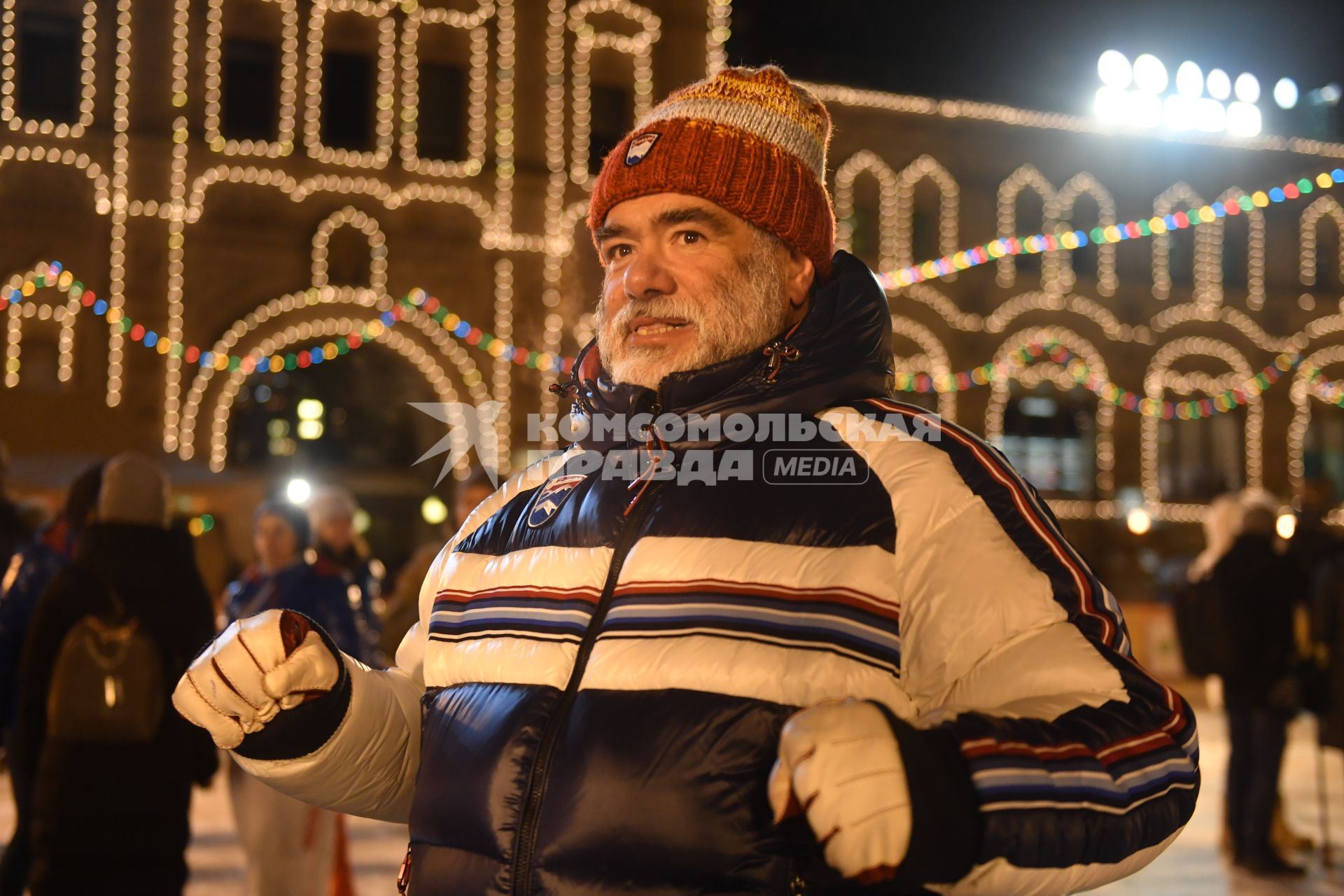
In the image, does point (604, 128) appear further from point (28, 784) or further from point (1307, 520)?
point (28, 784)

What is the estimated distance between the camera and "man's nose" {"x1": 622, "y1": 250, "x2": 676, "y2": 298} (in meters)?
1.96

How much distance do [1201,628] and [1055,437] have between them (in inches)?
690

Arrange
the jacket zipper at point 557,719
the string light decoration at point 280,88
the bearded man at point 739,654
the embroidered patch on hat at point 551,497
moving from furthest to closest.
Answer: the string light decoration at point 280,88 < the embroidered patch on hat at point 551,497 < the jacket zipper at point 557,719 < the bearded man at point 739,654

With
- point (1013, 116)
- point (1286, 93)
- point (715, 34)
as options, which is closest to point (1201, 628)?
point (715, 34)

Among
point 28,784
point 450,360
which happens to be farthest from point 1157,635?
point 28,784

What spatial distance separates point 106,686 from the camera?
13.2 ft

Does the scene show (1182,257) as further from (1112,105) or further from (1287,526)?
(1287,526)

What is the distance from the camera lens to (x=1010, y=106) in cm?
2309

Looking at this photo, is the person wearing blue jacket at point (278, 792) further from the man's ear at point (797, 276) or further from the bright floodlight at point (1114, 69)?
the bright floodlight at point (1114, 69)

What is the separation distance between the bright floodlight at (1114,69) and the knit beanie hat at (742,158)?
2380cm

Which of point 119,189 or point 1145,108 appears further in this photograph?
point 1145,108

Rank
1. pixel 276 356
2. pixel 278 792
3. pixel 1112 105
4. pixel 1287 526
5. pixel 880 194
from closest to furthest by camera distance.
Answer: pixel 278 792 < pixel 1287 526 < pixel 276 356 < pixel 880 194 < pixel 1112 105

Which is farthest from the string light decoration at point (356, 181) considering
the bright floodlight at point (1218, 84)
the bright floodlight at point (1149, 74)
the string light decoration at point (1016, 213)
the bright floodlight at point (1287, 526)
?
the bright floodlight at point (1218, 84)

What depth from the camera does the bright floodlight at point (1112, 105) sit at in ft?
77.5
